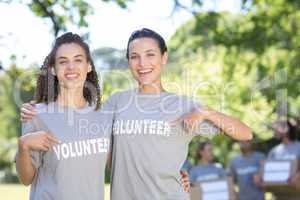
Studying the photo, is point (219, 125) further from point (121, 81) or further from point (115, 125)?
point (121, 81)

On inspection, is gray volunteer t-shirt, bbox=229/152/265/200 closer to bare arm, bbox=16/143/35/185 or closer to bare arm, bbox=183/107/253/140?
bare arm, bbox=183/107/253/140

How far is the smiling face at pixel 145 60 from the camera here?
4.52 meters

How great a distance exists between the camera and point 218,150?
30.6 m

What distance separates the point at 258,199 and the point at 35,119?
23.9 feet

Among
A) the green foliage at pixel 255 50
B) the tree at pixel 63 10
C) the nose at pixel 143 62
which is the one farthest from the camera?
the green foliage at pixel 255 50

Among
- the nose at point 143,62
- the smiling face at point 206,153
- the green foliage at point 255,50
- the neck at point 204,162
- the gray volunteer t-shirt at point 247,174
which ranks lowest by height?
the gray volunteer t-shirt at point 247,174

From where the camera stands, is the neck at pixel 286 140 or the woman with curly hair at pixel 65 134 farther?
the neck at pixel 286 140

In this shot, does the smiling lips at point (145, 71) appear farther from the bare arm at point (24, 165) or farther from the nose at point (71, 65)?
the bare arm at point (24, 165)

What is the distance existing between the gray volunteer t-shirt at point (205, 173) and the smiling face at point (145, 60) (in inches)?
235

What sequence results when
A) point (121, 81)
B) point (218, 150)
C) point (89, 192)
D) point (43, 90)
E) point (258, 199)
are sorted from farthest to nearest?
1. point (218, 150)
2. point (121, 81)
3. point (258, 199)
4. point (43, 90)
5. point (89, 192)

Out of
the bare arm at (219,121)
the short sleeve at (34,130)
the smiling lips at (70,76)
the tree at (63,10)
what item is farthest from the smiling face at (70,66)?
the tree at (63,10)

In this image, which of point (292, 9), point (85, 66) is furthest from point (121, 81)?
point (85, 66)

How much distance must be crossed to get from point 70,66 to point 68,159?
618 mm

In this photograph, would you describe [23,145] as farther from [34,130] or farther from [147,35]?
[147,35]
